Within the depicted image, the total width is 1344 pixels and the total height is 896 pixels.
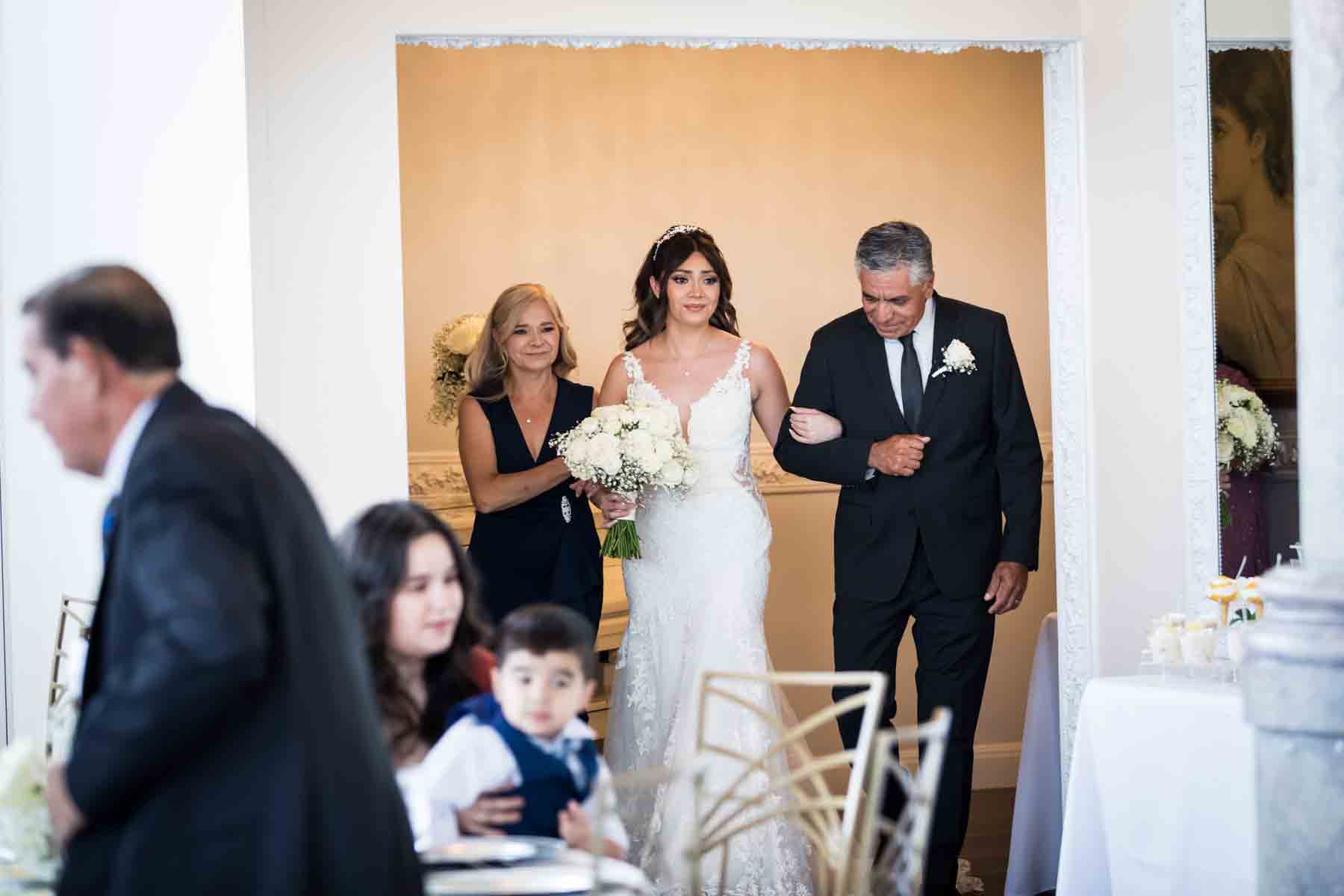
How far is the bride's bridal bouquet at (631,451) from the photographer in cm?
482

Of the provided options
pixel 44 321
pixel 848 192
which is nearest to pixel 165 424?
pixel 44 321

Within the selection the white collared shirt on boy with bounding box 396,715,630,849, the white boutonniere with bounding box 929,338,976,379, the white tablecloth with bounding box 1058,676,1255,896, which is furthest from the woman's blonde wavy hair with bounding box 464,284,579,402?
the white collared shirt on boy with bounding box 396,715,630,849

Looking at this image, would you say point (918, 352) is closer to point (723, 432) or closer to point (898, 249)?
point (898, 249)

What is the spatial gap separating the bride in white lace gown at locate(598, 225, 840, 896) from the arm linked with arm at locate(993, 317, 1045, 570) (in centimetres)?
54

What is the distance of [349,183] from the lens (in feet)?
14.9

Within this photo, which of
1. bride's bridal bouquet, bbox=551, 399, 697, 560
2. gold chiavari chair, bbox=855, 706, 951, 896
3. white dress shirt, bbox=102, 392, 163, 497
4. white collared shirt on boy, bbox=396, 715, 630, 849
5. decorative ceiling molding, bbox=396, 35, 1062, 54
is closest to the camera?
white dress shirt, bbox=102, 392, 163, 497

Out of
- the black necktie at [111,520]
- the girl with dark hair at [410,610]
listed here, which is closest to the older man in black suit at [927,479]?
the girl with dark hair at [410,610]

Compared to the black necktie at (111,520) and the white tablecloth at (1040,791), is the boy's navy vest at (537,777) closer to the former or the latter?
the black necktie at (111,520)

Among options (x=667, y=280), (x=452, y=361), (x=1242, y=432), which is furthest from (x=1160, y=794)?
(x=452, y=361)

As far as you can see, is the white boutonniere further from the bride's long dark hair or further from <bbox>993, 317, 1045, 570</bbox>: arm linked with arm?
the bride's long dark hair

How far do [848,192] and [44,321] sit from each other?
17.6ft

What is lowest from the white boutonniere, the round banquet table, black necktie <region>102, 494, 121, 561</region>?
the round banquet table

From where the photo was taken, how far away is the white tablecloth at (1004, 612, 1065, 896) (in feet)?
16.0

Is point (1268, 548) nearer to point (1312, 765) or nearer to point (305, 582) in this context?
point (1312, 765)
